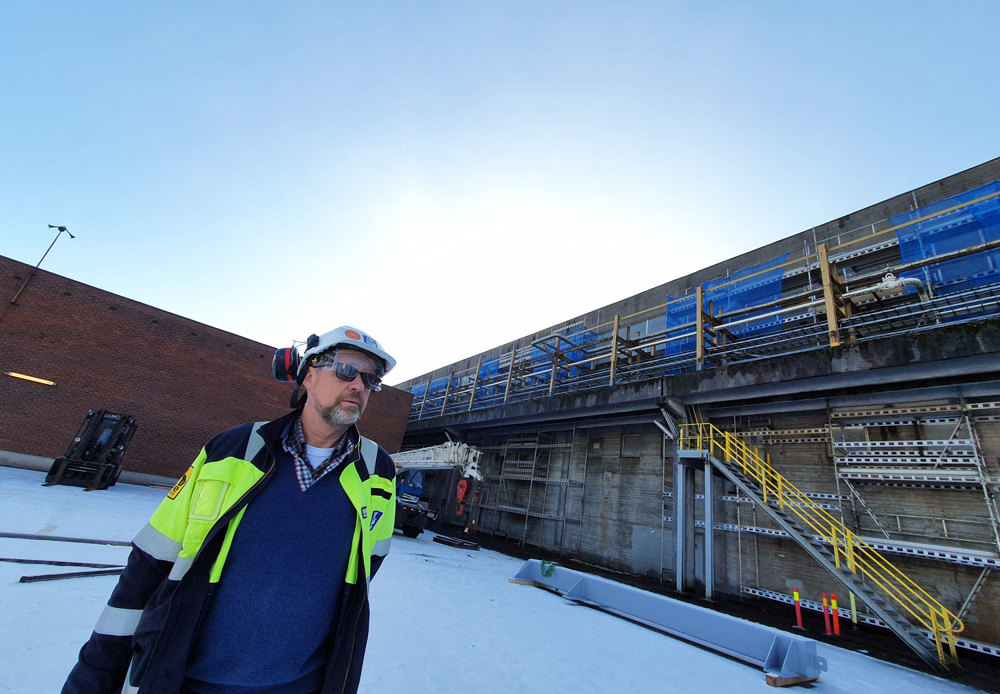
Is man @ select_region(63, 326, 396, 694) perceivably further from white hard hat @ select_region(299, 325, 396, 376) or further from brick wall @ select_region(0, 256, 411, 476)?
brick wall @ select_region(0, 256, 411, 476)

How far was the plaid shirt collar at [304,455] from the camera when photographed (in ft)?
5.20

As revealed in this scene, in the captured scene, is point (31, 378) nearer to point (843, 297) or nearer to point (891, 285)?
point (843, 297)

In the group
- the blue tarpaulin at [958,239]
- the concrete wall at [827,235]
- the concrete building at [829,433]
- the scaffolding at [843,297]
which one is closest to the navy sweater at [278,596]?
the concrete building at [829,433]

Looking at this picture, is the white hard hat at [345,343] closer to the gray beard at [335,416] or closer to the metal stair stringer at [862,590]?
the gray beard at [335,416]

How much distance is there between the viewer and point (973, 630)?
684 cm

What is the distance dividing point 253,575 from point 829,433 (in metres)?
11.2

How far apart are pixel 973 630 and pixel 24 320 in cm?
2591

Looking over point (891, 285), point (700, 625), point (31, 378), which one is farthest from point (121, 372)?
point (891, 285)

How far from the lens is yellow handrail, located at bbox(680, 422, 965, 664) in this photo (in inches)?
264

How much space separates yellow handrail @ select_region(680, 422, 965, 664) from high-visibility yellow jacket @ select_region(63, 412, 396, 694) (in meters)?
8.11

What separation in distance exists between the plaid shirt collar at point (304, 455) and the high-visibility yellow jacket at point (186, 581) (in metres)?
0.04

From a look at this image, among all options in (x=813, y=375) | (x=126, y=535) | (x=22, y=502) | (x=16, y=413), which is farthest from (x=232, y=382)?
(x=813, y=375)

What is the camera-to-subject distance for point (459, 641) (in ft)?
12.3

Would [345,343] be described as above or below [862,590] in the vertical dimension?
above
